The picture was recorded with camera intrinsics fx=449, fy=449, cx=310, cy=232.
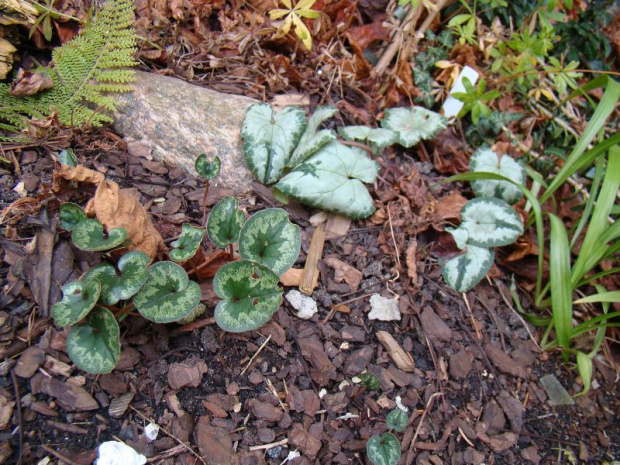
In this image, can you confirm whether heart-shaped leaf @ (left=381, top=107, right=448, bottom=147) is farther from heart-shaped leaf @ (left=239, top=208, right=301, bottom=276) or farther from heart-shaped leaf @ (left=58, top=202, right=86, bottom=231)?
heart-shaped leaf @ (left=58, top=202, right=86, bottom=231)

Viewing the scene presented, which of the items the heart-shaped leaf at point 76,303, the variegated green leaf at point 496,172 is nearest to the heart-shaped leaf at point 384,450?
the heart-shaped leaf at point 76,303

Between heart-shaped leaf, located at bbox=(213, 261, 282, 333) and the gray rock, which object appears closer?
heart-shaped leaf, located at bbox=(213, 261, 282, 333)

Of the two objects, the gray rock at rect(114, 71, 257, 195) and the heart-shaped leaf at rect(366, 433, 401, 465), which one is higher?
the gray rock at rect(114, 71, 257, 195)

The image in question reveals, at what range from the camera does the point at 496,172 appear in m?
2.38

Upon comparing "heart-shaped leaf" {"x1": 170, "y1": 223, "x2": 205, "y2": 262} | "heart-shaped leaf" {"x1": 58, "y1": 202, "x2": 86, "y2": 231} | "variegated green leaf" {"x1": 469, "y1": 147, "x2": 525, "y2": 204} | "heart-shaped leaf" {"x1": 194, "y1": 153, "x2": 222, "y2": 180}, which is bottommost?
"variegated green leaf" {"x1": 469, "y1": 147, "x2": 525, "y2": 204}

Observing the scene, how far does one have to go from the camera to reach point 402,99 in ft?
8.65

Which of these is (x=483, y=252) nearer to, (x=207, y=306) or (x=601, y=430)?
(x=601, y=430)

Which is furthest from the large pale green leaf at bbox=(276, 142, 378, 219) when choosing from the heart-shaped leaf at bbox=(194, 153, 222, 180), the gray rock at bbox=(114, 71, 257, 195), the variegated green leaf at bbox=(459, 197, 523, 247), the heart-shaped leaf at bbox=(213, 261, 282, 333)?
the heart-shaped leaf at bbox=(213, 261, 282, 333)

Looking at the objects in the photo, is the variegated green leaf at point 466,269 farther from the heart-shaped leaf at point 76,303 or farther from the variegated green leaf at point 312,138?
the heart-shaped leaf at point 76,303

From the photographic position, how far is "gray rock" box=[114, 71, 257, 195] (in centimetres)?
198

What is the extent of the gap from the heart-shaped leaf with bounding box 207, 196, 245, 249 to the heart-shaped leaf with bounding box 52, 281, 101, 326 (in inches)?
15.7

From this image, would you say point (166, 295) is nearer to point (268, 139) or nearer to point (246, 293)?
point (246, 293)

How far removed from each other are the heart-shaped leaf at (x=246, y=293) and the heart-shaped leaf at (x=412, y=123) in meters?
1.24

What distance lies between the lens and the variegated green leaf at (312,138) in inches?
79.7
